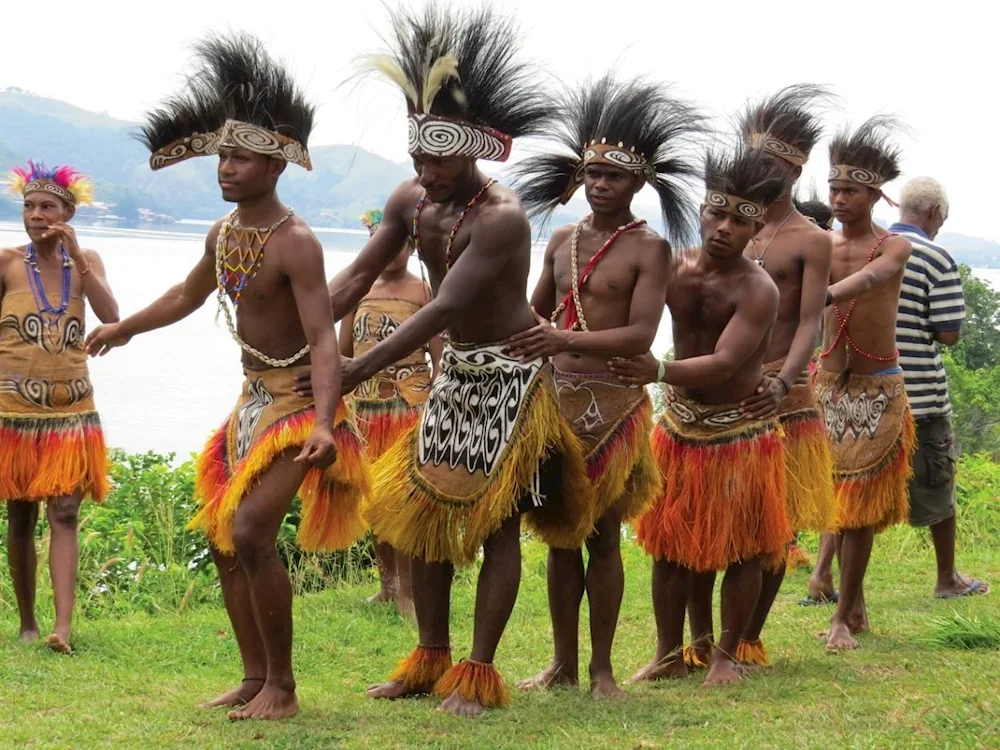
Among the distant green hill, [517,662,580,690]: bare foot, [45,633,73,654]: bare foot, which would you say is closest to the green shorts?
[517,662,580,690]: bare foot

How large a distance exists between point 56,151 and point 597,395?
29271mm

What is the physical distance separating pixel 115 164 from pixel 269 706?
91.1 ft

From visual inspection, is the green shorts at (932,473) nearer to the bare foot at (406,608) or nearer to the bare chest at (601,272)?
the bare foot at (406,608)

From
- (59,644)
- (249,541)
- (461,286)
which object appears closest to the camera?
(249,541)

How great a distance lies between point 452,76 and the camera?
4.33 metres

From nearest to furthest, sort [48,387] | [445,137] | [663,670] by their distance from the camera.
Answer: [445,137]
[663,670]
[48,387]

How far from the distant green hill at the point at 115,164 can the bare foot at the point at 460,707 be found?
8.24 metres

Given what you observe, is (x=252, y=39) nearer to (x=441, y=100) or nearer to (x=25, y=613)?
(x=441, y=100)

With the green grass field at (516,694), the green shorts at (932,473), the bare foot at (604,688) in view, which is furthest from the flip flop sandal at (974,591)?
the bare foot at (604,688)

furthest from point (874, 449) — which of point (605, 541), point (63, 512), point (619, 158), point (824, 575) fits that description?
point (63, 512)

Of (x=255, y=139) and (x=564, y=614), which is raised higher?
(x=255, y=139)

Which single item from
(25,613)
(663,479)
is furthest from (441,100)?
(25,613)

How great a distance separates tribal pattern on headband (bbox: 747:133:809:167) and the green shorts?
1.71 m

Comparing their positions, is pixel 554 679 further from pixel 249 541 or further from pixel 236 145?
pixel 236 145
